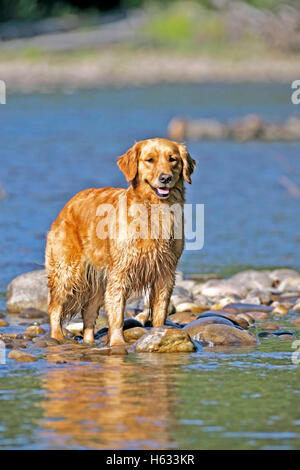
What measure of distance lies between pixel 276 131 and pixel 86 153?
23.5ft

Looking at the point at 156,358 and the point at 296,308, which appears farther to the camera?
the point at 296,308

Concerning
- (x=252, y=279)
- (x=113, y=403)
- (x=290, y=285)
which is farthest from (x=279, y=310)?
(x=113, y=403)

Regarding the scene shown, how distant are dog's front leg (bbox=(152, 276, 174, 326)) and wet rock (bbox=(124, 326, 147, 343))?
246 mm

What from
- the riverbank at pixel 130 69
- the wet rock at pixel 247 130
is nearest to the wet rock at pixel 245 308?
the wet rock at pixel 247 130

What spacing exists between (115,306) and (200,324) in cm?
80

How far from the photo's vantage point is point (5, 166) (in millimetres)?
26031

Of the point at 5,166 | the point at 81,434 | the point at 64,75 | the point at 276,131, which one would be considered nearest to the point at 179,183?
the point at 81,434

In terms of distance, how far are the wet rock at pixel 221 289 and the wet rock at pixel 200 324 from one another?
2206 millimetres

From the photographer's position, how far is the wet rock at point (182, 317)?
34.1 ft

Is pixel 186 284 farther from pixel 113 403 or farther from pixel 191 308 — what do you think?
pixel 113 403

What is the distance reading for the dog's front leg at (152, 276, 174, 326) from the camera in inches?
364

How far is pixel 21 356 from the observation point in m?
8.72

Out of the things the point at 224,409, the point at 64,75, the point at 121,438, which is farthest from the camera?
the point at 64,75

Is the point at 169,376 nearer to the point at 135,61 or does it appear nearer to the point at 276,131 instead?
the point at 276,131
